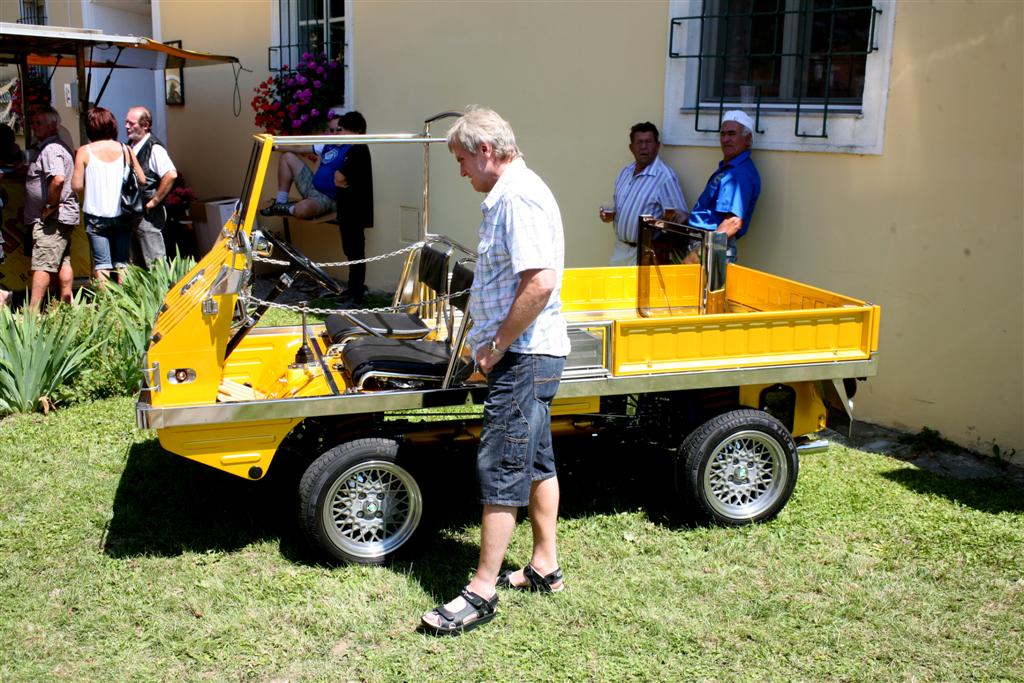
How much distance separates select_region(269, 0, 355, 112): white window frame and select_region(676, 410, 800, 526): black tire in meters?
6.95

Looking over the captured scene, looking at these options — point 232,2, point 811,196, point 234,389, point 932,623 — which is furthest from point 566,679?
point 232,2

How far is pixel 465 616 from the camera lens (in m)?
3.75

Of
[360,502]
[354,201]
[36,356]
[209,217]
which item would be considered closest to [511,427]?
[360,502]

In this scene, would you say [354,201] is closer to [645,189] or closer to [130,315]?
[130,315]

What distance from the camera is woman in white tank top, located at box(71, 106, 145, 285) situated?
25.8 feet

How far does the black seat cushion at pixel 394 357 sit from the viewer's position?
428 centimetres

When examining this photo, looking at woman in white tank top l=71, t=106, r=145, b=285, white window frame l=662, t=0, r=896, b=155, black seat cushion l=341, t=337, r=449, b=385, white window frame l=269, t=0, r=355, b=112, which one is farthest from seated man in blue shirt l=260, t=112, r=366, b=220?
black seat cushion l=341, t=337, r=449, b=385

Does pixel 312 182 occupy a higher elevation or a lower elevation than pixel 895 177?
lower

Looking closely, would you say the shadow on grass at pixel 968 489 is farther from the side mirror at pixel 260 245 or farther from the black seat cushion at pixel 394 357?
the side mirror at pixel 260 245

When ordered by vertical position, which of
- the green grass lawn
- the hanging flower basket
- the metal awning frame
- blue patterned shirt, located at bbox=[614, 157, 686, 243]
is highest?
the metal awning frame

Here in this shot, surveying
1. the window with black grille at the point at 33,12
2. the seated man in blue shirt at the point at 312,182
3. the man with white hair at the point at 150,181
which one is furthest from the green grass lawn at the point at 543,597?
the window with black grille at the point at 33,12

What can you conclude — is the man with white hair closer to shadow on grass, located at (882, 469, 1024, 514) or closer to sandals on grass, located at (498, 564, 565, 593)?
sandals on grass, located at (498, 564, 565, 593)

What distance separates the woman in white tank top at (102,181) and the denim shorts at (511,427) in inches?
197

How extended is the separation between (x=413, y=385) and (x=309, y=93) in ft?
22.8
